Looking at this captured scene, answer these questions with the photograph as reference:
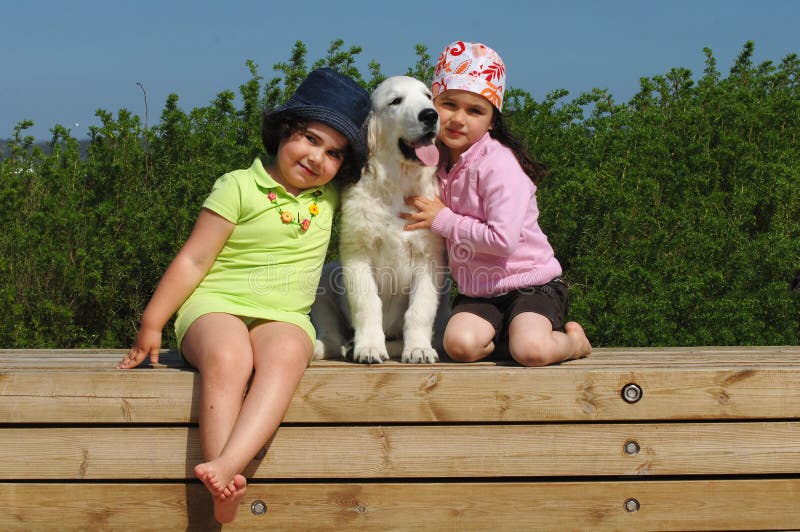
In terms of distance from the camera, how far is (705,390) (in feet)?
10.3

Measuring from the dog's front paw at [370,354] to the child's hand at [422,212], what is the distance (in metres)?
0.51

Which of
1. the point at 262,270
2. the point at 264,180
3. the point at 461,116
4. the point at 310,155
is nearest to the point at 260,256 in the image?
the point at 262,270

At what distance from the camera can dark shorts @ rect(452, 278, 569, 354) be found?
11.7ft

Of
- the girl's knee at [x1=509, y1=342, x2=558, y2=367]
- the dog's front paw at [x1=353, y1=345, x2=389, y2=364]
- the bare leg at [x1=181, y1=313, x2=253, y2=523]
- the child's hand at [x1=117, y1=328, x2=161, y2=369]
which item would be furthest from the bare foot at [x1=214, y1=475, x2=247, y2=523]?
the girl's knee at [x1=509, y1=342, x2=558, y2=367]

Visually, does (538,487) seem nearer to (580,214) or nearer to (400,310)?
(400,310)

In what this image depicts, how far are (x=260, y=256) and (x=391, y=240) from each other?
545mm

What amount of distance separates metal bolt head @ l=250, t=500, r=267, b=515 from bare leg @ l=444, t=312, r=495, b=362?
0.94 metres

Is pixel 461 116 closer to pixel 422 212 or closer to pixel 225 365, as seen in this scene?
pixel 422 212

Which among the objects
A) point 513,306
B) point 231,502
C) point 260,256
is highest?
point 260,256

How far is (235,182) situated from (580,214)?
2.57m

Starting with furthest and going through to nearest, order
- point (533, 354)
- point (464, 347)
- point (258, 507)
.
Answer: point (464, 347) < point (533, 354) < point (258, 507)

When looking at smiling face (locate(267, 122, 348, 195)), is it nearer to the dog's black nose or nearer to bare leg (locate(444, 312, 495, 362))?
the dog's black nose

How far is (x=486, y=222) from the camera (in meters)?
3.54

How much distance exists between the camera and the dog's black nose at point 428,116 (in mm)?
3373
